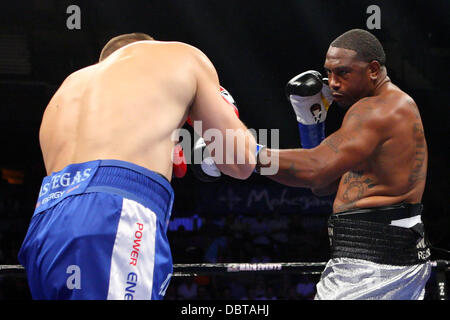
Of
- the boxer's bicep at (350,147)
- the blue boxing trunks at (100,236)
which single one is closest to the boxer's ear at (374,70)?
the boxer's bicep at (350,147)

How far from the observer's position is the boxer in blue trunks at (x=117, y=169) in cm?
117

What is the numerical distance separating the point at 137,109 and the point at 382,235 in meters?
1.14

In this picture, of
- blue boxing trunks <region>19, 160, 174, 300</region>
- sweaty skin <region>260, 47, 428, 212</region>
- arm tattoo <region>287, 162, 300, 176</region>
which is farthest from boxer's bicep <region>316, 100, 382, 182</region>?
blue boxing trunks <region>19, 160, 174, 300</region>

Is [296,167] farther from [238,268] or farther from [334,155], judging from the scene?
[238,268]

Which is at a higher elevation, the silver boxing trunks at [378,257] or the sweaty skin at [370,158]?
the sweaty skin at [370,158]

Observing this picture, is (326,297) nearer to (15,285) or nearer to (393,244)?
(393,244)

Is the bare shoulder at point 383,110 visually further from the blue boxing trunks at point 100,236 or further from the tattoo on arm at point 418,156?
the blue boxing trunks at point 100,236

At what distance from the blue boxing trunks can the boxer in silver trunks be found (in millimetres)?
894

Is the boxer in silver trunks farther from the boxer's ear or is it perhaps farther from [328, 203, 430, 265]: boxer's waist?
the boxer's ear

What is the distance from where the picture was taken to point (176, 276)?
8.04 ft

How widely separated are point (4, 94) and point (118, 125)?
21.0 feet

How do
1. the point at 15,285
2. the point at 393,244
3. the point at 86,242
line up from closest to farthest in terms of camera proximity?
the point at 86,242 < the point at 393,244 < the point at 15,285

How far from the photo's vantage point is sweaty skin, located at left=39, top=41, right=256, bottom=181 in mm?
1314
